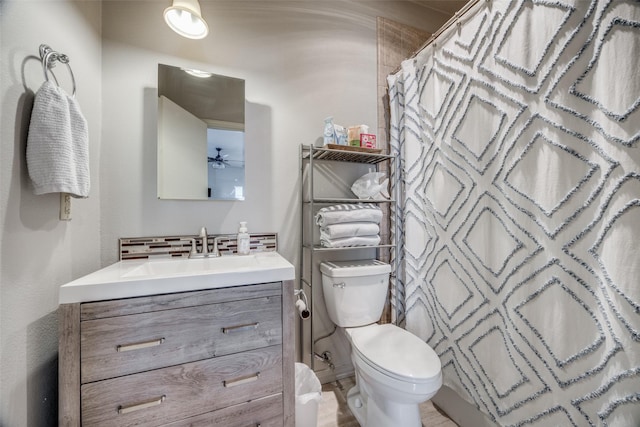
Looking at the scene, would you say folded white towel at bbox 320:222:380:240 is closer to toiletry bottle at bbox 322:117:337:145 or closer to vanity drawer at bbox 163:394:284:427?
toiletry bottle at bbox 322:117:337:145

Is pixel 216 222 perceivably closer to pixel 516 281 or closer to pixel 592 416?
pixel 516 281

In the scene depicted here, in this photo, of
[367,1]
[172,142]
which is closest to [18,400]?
[172,142]

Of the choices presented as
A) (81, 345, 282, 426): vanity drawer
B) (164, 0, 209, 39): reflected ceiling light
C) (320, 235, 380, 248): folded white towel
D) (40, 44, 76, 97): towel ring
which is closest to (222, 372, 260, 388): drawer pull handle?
(81, 345, 282, 426): vanity drawer

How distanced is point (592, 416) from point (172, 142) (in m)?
2.00

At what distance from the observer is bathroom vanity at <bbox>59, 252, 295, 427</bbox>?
2.27 ft

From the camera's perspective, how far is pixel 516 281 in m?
0.94

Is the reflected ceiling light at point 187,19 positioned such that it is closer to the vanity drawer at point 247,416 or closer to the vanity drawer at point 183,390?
the vanity drawer at point 183,390

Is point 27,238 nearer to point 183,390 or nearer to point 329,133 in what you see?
point 183,390

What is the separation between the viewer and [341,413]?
4.23ft

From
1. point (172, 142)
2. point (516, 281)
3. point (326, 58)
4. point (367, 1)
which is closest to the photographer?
point (516, 281)

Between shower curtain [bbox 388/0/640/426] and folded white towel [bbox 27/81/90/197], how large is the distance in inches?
62.9

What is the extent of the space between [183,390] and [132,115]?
1.25 m

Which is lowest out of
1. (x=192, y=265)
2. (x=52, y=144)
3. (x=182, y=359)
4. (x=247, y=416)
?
(x=247, y=416)

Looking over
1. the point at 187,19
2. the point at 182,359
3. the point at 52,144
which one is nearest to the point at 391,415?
the point at 182,359
